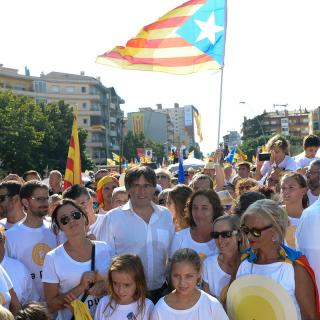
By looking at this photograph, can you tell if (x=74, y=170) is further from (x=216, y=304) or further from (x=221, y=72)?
(x=216, y=304)

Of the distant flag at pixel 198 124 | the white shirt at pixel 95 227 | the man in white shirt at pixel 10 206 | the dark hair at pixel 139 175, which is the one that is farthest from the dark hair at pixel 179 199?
the distant flag at pixel 198 124

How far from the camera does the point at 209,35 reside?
8180mm

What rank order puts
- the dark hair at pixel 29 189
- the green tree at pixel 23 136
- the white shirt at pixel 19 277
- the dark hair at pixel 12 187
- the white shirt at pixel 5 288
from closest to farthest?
the white shirt at pixel 5 288 → the white shirt at pixel 19 277 → the dark hair at pixel 29 189 → the dark hair at pixel 12 187 → the green tree at pixel 23 136

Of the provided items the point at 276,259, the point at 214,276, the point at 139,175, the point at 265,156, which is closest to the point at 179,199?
the point at 139,175

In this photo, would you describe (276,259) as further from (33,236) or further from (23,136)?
(23,136)

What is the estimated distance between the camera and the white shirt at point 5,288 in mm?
3434

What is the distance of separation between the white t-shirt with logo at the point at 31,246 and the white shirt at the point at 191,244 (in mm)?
1074

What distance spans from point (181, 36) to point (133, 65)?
92 cm

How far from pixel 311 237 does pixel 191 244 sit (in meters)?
1.33

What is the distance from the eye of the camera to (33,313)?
3.19 meters

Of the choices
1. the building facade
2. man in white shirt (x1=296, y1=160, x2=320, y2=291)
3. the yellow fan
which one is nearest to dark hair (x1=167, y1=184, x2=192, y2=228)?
the yellow fan

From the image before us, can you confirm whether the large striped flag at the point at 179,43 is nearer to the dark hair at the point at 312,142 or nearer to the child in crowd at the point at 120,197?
the dark hair at the point at 312,142

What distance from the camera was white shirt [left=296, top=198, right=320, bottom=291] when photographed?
3174mm

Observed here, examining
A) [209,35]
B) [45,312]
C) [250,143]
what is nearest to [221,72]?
[209,35]
